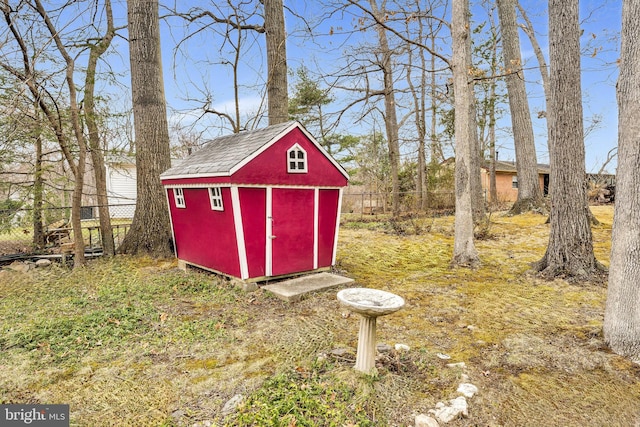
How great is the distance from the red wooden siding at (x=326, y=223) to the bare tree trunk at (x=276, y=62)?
303 centimetres

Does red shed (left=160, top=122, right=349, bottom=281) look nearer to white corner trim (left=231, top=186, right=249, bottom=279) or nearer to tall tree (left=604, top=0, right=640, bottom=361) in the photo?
white corner trim (left=231, top=186, right=249, bottom=279)

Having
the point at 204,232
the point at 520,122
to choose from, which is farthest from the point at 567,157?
the point at 520,122

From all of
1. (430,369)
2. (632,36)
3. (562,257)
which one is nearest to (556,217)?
(562,257)

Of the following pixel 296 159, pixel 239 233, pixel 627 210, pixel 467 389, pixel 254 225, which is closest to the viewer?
pixel 467 389

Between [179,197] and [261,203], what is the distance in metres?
1.99

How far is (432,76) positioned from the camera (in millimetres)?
15234

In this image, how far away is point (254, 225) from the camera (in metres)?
4.82

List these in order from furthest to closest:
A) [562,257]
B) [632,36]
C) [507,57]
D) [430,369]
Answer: [507,57]
[562,257]
[632,36]
[430,369]

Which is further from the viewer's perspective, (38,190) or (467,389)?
(38,190)

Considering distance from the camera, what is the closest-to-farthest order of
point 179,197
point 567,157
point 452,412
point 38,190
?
1. point 452,412
2. point 567,157
3. point 179,197
4. point 38,190

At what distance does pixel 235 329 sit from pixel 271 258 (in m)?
1.53

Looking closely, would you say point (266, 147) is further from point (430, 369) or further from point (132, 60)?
point (132, 60)

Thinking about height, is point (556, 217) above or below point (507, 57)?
below

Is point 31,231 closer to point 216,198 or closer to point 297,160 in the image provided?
point 216,198
